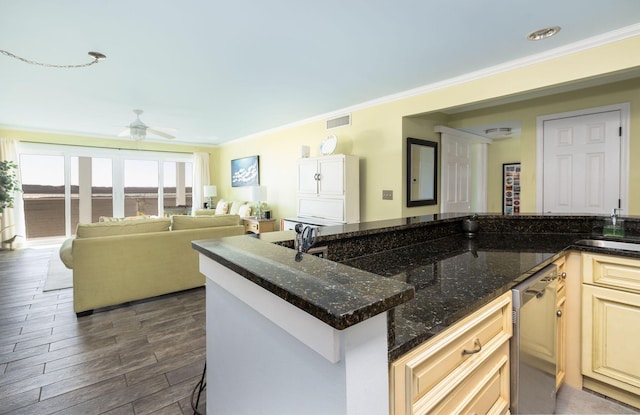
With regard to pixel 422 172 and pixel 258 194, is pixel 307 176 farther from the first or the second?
pixel 422 172

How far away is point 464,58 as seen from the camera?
108 inches

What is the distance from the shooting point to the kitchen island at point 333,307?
628mm

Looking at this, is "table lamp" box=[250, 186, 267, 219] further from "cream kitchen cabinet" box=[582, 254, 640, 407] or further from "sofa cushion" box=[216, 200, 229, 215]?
"cream kitchen cabinet" box=[582, 254, 640, 407]

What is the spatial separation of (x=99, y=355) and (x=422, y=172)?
12.8 feet

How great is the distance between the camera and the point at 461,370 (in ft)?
2.98

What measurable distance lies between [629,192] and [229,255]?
4021 millimetres

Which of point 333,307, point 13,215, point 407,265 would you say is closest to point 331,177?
point 407,265

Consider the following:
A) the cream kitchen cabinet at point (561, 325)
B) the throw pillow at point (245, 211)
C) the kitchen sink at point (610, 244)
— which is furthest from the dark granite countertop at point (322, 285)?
the throw pillow at point (245, 211)

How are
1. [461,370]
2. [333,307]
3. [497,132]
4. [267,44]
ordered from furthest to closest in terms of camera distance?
1. [497,132]
2. [267,44]
3. [461,370]
4. [333,307]

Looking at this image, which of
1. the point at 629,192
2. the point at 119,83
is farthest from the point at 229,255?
the point at 629,192

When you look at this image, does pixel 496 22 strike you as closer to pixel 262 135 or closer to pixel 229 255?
pixel 229 255

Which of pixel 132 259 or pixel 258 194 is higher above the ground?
pixel 258 194

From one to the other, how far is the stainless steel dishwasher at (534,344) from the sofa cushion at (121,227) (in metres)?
3.40

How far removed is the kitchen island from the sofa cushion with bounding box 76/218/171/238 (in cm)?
236
